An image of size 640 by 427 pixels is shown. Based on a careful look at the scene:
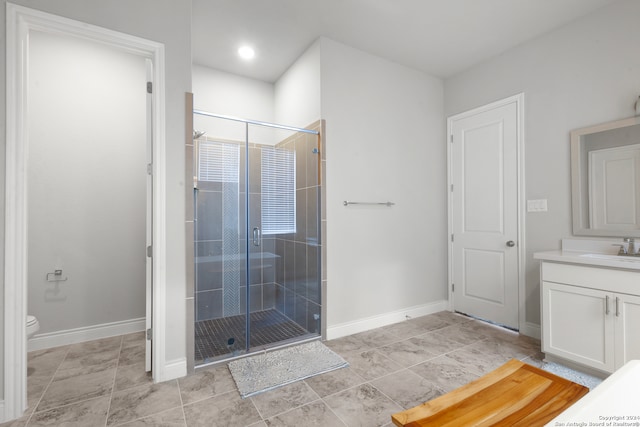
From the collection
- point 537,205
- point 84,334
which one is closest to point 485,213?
point 537,205

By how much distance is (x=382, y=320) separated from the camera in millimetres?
3104

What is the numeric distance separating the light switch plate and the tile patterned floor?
1.22 meters

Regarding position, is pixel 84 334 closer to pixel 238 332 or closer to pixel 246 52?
pixel 238 332

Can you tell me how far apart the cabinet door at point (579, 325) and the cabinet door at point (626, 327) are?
32mm

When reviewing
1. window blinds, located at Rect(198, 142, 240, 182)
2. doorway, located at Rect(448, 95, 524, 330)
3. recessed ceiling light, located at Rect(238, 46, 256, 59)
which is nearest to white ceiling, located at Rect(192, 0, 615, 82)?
recessed ceiling light, located at Rect(238, 46, 256, 59)

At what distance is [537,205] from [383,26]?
7.20ft

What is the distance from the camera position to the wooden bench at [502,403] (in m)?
1.07

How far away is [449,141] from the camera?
357cm

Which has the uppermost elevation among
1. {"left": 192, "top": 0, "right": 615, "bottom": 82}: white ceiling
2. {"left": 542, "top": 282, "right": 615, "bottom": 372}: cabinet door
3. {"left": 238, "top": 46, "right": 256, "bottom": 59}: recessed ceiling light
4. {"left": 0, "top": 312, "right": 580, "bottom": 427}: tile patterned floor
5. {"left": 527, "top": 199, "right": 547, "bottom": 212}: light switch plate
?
{"left": 238, "top": 46, "right": 256, "bottom": 59}: recessed ceiling light

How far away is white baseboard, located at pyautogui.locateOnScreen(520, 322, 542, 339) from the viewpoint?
272 cm

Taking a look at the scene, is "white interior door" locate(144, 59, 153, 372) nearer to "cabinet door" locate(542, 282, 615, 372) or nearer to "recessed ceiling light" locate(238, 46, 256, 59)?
"recessed ceiling light" locate(238, 46, 256, 59)

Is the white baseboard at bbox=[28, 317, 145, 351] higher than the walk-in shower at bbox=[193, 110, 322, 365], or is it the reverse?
the walk-in shower at bbox=[193, 110, 322, 365]

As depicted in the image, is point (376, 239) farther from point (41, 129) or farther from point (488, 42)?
point (41, 129)

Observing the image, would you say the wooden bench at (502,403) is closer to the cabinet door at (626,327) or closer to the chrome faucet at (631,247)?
the cabinet door at (626,327)
